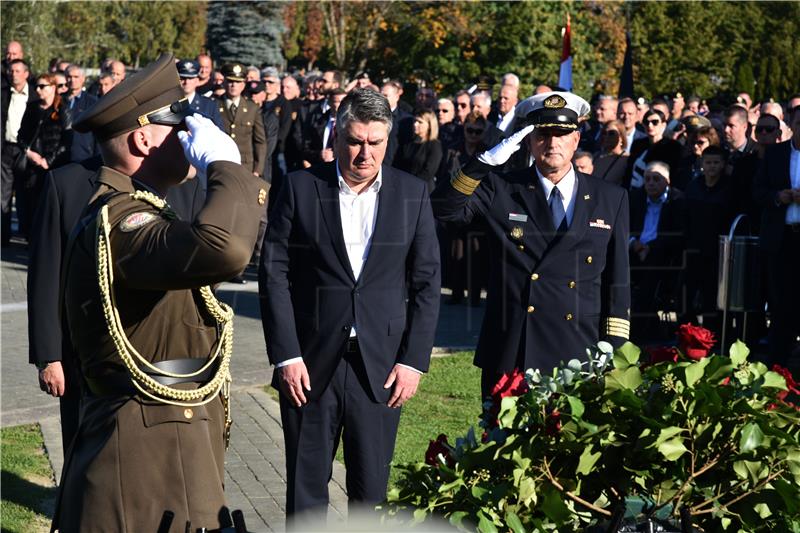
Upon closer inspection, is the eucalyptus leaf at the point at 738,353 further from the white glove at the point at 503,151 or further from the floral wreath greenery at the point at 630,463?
the white glove at the point at 503,151

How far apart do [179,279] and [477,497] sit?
0.99 metres

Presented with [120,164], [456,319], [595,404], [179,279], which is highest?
[120,164]

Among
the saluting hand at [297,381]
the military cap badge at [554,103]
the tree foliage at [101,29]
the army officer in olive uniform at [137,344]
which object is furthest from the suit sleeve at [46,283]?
the tree foliage at [101,29]

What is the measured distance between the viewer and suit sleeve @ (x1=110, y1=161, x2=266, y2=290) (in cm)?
347

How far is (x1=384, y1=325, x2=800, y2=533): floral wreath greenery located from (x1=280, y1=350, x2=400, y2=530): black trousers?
1.99 meters

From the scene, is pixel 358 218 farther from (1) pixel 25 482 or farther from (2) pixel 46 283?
(1) pixel 25 482

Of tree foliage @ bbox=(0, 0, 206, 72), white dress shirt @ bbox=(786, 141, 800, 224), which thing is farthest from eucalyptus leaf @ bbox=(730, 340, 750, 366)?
tree foliage @ bbox=(0, 0, 206, 72)

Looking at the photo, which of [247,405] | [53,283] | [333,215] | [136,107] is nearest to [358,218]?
[333,215]

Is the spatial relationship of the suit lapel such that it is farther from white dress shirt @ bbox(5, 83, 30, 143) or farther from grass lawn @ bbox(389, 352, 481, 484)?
white dress shirt @ bbox(5, 83, 30, 143)

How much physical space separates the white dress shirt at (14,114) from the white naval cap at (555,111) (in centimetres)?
1353

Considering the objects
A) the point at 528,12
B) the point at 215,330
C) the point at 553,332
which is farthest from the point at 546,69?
the point at 215,330

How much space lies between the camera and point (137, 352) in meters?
3.80

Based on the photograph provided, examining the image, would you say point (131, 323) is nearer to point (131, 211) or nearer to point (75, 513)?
point (131, 211)

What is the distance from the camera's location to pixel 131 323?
382 centimetres
